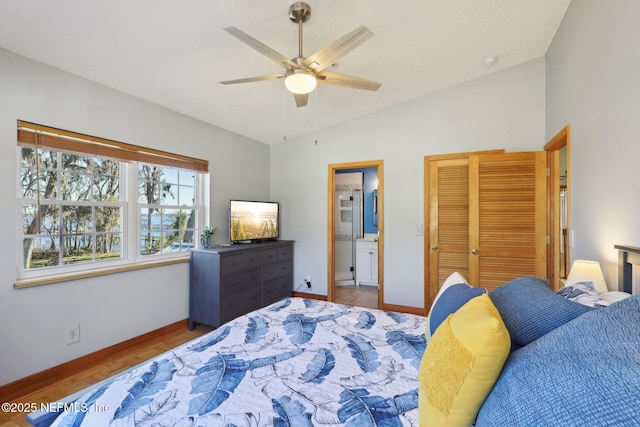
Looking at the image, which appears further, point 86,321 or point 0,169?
point 86,321

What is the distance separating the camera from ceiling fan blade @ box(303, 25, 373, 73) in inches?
65.6

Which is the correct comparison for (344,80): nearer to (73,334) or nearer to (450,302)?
(450,302)

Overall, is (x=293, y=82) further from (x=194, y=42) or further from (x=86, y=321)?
(x=86, y=321)

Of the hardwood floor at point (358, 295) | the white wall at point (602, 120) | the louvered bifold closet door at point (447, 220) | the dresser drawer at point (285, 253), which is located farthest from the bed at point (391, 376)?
the hardwood floor at point (358, 295)

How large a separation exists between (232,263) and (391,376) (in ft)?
8.16

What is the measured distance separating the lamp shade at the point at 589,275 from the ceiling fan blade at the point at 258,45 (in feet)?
7.27

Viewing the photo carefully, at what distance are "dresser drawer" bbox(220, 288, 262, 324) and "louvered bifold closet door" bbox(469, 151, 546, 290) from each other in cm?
256

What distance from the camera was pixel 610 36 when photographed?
1761 mm

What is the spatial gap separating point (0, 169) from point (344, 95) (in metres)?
3.02

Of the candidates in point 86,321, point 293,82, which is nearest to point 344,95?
point 293,82

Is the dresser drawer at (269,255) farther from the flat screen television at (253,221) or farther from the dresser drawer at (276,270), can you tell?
the flat screen television at (253,221)

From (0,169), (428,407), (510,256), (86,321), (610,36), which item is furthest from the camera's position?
(510,256)

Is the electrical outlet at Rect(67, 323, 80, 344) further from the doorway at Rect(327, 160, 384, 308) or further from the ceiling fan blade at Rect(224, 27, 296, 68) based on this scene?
the doorway at Rect(327, 160, 384, 308)

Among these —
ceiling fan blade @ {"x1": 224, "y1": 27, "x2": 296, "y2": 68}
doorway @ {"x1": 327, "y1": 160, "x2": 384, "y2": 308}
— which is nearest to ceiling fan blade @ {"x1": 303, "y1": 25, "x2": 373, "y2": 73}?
ceiling fan blade @ {"x1": 224, "y1": 27, "x2": 296, "y2": 68}
